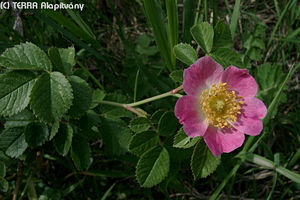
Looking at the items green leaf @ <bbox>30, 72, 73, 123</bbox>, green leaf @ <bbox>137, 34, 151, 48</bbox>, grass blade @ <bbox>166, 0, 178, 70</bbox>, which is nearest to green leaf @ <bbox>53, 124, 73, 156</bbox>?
green leaf @ <bbox>30, 72, 73, 123</bbox>

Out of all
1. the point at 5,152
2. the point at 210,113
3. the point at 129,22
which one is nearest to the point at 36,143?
the point at 5,152

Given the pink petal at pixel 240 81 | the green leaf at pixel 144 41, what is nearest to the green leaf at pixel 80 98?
the pink petal at pixel 240 81

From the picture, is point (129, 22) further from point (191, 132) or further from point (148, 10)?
point (191, 132)

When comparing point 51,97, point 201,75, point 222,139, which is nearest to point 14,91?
point 51,97

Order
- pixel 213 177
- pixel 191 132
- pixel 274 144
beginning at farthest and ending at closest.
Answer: pixel 274 144 < pixel 213 177 < pixel 191 132

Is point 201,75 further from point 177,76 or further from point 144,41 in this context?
point 144,41

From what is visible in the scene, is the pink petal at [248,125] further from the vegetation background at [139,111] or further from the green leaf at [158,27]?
the green leaf at [158,27]
